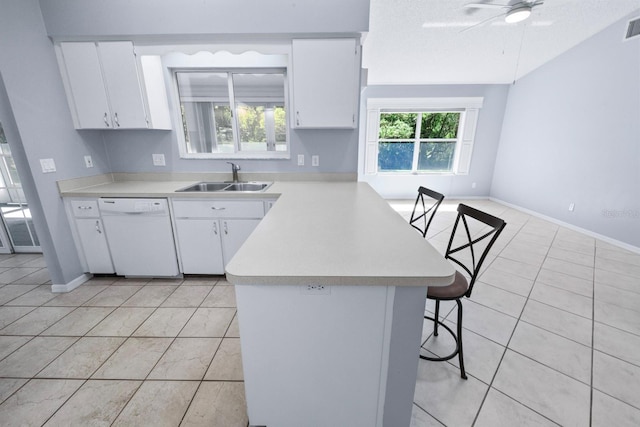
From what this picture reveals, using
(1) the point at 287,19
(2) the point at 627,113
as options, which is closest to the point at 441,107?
(2) the point at 627,113

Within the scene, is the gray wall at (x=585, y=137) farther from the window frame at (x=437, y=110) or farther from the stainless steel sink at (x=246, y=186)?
the stainless steel sink at (x=246, y=186)

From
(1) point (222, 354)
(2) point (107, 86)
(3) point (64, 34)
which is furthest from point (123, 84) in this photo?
(1) point (222, 354)

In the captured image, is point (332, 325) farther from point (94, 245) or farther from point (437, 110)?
point (437, 110)

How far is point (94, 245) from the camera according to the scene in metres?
2.34

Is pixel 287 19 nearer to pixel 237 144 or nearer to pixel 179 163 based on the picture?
pixel 237 144

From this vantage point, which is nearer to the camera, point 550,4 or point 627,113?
point 550,4

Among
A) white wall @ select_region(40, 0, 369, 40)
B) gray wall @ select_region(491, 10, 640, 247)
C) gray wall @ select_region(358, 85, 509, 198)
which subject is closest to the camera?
white wall @ select_region(40, 0, 369, 40)

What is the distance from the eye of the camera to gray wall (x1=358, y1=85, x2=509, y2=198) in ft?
16.5

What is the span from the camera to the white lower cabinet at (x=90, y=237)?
2252mm

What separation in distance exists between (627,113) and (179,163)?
5555mm

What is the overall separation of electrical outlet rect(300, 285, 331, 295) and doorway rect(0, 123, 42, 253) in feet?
12.6

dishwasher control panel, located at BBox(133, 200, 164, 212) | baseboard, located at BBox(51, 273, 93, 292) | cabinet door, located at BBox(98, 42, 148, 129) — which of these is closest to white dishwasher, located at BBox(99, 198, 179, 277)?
dishwasher control panel, located at BBox(133, 200, 164, 212)

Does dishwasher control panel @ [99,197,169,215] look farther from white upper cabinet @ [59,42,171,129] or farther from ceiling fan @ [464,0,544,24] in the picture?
ceiling fan @ [464,0,544,24]

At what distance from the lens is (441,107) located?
5.15 meters
